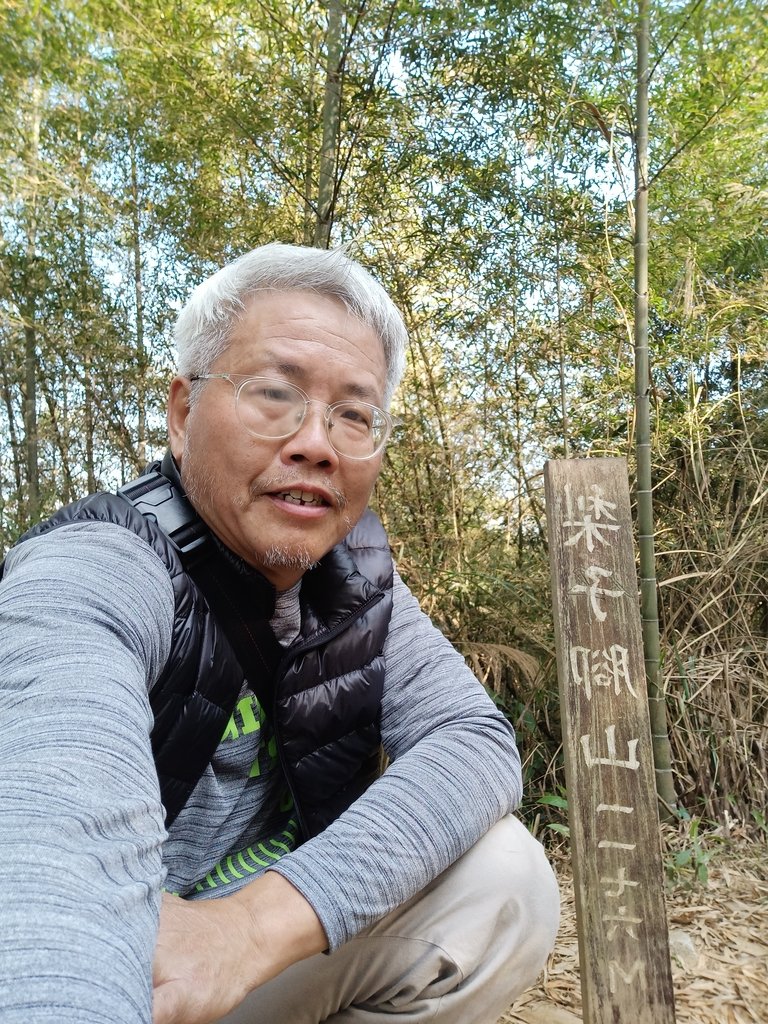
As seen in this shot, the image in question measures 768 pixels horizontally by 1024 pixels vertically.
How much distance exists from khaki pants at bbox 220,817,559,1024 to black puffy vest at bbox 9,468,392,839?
0.75ft

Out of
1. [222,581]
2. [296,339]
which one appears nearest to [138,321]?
[296,339]

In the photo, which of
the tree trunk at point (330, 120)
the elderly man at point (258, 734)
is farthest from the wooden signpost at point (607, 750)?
the tree trunk at point (330, 120)

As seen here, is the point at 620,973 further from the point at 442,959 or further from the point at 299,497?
the point at 299,497

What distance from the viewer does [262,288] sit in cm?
125

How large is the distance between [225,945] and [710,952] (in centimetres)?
167

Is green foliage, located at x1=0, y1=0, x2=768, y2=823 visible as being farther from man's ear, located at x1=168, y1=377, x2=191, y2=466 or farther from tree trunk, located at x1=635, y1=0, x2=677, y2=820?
man's ear, located at x1=168, y1=377, x2=191, y2=466

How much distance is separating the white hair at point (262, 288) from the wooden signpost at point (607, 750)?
23.4 inches

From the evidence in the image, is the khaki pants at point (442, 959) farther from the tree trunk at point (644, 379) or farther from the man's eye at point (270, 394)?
the tree trunk at point (644, 379)

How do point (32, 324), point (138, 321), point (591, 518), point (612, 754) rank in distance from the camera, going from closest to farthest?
point (612, 754) < point (591, 518) < point (32, 324) < point (138, 321)

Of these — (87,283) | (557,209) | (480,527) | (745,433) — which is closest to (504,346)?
(557,209)

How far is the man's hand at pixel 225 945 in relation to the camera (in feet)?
2.49

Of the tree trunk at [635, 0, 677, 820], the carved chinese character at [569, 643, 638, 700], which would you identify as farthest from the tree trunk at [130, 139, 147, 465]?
the carved chinese character at [569, 643, 638, 700]

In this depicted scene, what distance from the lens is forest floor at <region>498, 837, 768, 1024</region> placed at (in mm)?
1700

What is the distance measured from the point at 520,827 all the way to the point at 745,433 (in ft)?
7.82
